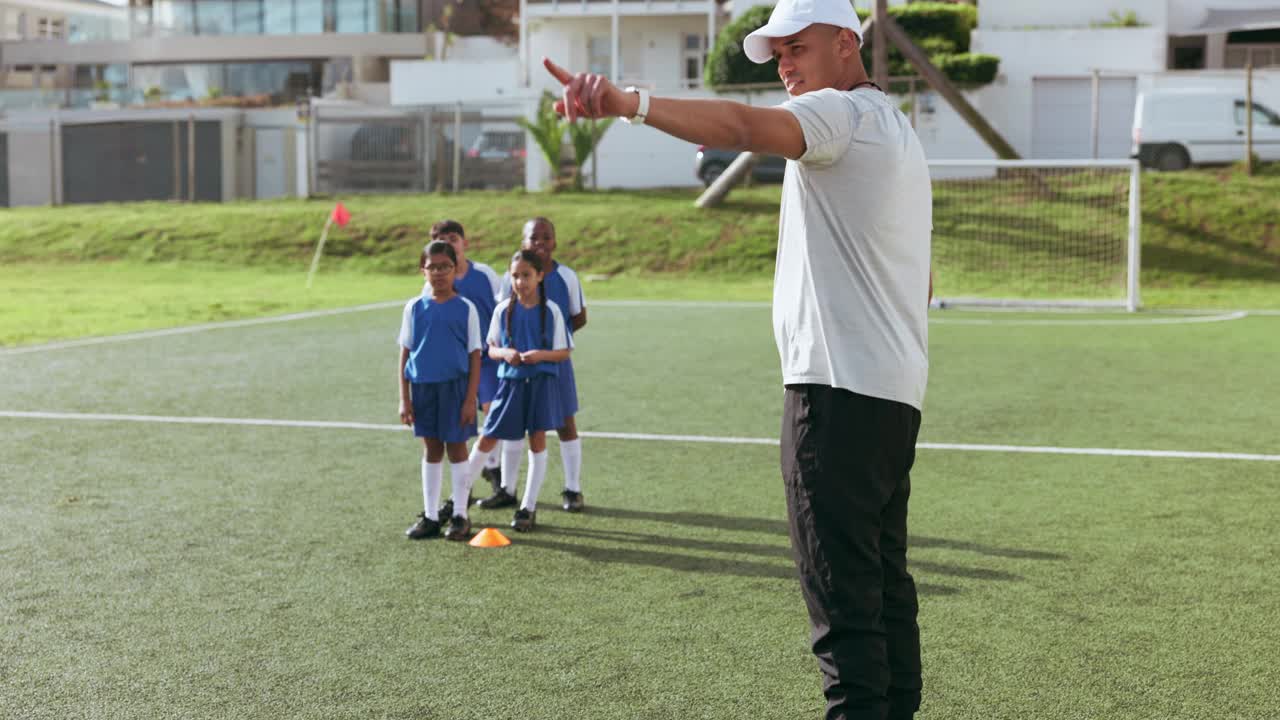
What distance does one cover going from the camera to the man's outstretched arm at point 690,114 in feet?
9.46

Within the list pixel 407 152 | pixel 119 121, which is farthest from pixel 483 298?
pixel 119 121

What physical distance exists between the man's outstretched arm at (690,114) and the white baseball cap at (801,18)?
301 millimetres

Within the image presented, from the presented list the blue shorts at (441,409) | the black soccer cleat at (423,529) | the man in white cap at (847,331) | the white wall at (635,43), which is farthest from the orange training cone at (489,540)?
the white wall at (635,43)

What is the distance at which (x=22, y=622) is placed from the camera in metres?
5.32

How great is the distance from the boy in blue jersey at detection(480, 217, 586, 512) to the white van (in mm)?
25466

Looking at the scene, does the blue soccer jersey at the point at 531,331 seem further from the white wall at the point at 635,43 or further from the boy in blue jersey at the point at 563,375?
the white wall at the point at 635,43

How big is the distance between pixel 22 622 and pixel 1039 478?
5284 millimetres

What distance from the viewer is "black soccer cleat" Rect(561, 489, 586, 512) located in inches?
289

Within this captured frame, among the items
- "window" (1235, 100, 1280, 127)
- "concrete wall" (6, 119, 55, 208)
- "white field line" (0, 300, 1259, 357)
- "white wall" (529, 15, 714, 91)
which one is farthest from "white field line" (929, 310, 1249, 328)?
"concrete wall" (6, 119, 55, 208)

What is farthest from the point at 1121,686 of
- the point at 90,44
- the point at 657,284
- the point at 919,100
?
the point at 90,44

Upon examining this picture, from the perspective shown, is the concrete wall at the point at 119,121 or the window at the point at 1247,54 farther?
the concrete wall at the point at 119,121

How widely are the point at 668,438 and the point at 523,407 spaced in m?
2.57

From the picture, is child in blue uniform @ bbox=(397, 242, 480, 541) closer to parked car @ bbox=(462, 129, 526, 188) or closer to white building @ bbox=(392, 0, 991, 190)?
parked car @ bbox=(462, 129, 526, 188)

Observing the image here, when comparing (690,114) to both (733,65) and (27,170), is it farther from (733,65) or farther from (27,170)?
(27,170)
